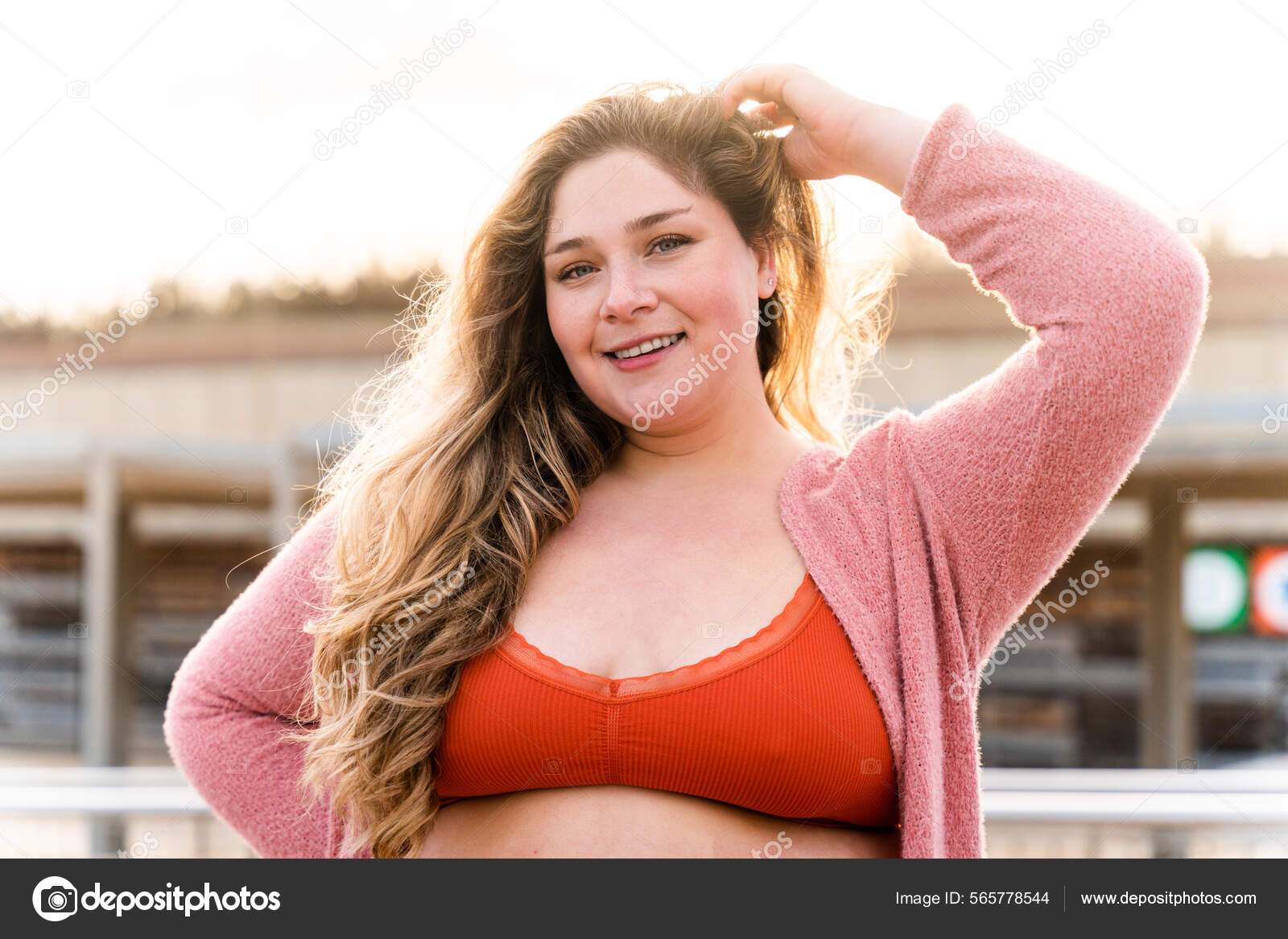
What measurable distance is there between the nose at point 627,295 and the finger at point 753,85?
1.01 ft

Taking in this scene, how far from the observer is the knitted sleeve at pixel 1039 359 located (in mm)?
1333

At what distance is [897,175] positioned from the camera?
1.49 metres

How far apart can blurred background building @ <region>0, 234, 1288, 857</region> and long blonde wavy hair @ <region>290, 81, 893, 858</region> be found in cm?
276

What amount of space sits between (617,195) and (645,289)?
156 mm

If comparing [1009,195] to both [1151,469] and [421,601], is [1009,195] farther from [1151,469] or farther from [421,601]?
[1151,469]

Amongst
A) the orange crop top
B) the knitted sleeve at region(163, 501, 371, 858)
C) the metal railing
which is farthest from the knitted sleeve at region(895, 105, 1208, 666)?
the knitted sleeve at region(163, 501, 371, 858)

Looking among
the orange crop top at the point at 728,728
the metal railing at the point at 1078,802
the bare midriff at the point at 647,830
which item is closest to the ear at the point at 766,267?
the orange crop top at the point at 728,728

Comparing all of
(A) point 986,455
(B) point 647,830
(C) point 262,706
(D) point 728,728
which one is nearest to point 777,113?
(A) point 986,455

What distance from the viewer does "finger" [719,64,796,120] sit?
1.61m

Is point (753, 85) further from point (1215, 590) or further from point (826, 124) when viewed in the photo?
point (1215, 590)

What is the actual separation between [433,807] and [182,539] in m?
8.01
